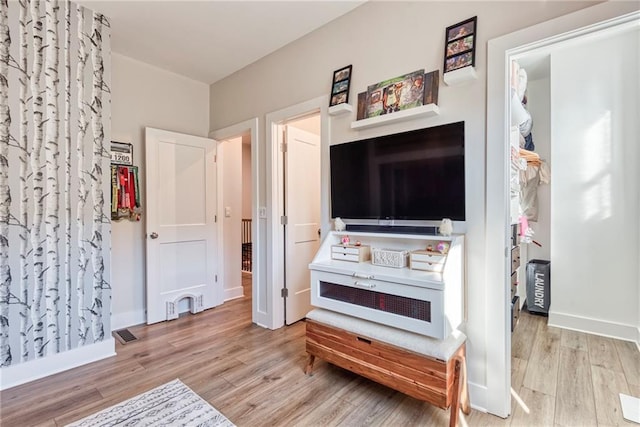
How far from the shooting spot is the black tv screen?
6.14ft

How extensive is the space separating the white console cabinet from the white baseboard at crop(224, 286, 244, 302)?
2.29 m

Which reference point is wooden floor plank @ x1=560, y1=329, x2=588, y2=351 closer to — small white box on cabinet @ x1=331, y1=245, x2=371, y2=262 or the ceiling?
small white box on cabinet @ x1=331, y1=245, x2=371, y2=262

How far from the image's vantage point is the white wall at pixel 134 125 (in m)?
3.13

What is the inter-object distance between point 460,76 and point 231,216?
3.23 meters

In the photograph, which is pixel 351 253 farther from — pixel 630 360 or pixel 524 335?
pixel 630 360

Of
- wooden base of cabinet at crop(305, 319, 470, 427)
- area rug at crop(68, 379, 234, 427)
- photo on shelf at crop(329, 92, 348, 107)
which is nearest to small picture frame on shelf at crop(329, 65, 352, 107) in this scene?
photo on shelf at crop(329, 92, 348, 107)

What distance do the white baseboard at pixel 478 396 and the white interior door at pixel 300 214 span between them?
1.81 meters

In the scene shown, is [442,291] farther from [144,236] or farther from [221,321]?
[144,236]

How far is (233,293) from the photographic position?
417 centimetres

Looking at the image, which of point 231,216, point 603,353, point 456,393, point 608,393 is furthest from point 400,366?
point 231,216

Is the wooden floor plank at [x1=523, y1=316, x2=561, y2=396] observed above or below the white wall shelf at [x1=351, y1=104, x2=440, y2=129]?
below

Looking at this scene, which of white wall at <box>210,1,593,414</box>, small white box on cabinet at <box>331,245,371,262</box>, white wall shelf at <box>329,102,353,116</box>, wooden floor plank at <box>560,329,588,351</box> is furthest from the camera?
wooden floor plank at <box>560,329,588,351</box>

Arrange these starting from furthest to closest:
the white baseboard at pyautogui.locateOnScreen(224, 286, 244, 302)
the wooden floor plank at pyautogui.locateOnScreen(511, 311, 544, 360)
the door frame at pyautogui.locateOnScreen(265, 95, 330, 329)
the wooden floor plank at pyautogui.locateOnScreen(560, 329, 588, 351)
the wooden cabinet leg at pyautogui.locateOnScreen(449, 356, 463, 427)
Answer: the white baseboard at pyautogui.locateOnScreen(224, 286, 244, 302), the door frame at pyautogui.locateOnScreen(265, 95, 330, 329), the wooden floor plank at pyautogui.locateOnScreen(560, 329, 588, 351), the wooden floor plank at pyautogui.locateOnScreen(511, 311, 544, 360), the wooden cabinet leg at pyautogui.locateOnScreen(449, 356, 463, 427)

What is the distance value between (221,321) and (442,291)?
8.33ft
